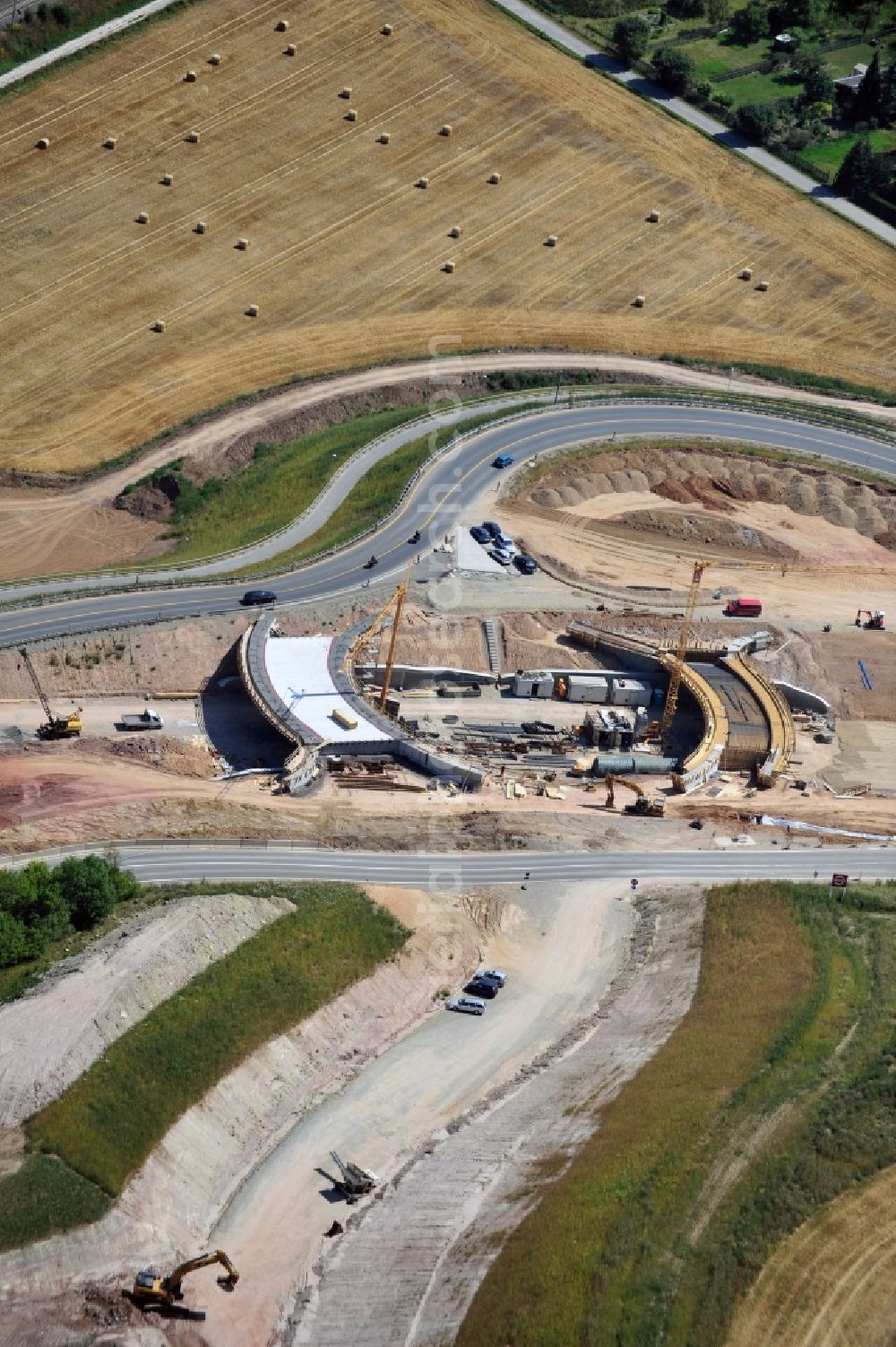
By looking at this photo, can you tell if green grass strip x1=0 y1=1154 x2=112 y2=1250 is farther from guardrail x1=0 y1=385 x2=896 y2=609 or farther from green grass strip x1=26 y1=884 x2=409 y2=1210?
guardrail x1=0 y1=385 x2=896 y2=609

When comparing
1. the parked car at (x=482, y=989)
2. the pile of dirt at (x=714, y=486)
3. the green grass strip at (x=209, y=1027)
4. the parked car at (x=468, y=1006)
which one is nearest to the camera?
the green grass strip at (x=209, y=1027)

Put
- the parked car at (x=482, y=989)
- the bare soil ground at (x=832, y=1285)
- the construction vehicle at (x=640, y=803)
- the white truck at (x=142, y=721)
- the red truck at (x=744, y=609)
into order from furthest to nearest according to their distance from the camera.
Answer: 1. the red truck at (x=744, y=609)
2. the white truck at (x=142, y=721)
3. the construction vehicle at (x=640, y=803)
4. the parked car at (x=482, y=989)
5. the bare soil ground at (x=832, y=1285)

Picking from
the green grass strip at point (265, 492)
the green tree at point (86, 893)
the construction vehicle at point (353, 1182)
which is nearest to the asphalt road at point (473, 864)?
the green tree at point (86, 893)

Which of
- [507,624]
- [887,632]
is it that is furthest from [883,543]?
[507,624]

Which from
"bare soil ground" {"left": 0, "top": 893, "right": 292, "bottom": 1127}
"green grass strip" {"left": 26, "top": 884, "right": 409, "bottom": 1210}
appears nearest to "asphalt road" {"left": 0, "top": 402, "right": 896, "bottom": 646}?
"green grass strip" {"left": 26, "top": 884, "right": 409, "bottom": 1210}

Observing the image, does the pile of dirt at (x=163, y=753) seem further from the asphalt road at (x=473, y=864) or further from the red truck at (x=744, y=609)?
the red truck at (x=744, y=609)

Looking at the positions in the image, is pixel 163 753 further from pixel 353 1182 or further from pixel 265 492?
pixel 353 1182

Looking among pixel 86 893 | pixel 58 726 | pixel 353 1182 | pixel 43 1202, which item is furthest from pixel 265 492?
pixel 43 1202
